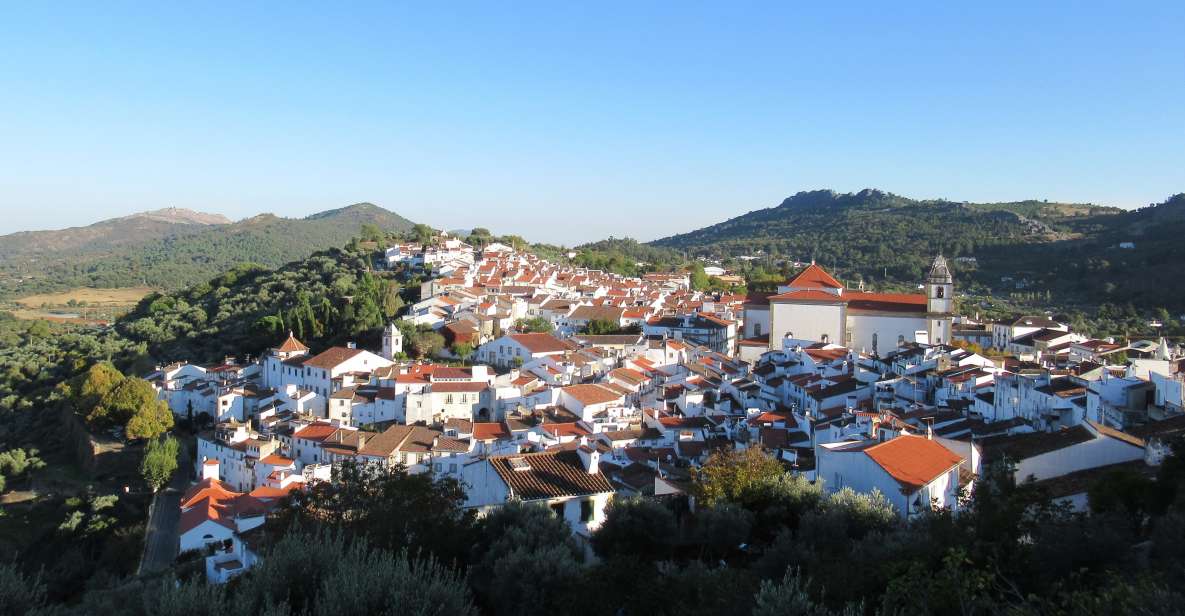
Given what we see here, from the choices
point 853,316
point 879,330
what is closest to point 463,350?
point 853,316

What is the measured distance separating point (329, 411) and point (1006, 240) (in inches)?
2877

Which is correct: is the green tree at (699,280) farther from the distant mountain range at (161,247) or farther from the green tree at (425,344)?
the distant mountain range at (161,247)

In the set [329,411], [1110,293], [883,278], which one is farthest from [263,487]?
[883,278]

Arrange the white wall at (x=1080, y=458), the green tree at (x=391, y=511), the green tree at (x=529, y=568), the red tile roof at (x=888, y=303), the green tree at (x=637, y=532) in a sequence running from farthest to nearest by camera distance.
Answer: the red tile roof at (x=888, y=303)
the white wall at (x=1080, y=458)
the green tree at (x=637, y=532)
the green tree at (x=391, y=511)
the green tree at (x=529, y=568)

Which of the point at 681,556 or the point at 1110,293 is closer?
the point at 681,556

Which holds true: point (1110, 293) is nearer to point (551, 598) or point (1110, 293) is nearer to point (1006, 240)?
point (1006, 240)

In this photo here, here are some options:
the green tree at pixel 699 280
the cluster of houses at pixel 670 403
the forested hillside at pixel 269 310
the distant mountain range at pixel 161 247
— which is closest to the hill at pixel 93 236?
the distant mountain range at pixel 161 247

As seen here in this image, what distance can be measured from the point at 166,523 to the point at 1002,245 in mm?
77008

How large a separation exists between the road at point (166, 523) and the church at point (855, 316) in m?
24.0

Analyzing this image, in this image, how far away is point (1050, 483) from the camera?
13.9 meters

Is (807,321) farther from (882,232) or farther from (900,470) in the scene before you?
(882,232)

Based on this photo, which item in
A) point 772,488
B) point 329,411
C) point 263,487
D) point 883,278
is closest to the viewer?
point 772,488

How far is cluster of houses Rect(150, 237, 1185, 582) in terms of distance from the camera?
598 inches

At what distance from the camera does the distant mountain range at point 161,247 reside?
116m
